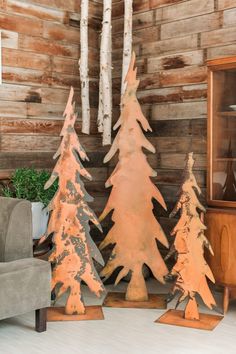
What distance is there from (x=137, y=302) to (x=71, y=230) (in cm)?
74

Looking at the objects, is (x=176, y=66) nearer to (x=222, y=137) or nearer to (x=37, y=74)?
(x=222, y=137)

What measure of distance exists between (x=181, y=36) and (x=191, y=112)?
24.5 inches

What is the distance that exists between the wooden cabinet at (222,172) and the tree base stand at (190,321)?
0.54ft

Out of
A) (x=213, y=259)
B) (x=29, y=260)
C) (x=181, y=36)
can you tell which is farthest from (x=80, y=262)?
(x=181, y=36)

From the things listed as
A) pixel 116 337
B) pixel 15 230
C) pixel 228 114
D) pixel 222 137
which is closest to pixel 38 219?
pixel 15 230

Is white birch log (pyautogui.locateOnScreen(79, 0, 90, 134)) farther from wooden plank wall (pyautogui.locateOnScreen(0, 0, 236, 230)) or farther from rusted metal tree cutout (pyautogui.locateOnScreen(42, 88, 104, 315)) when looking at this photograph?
rusted metal tree cutout (pyautogui.locateOnScreen(42, 88, 104, 315))

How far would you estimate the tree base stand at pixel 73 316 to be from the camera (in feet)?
10.7

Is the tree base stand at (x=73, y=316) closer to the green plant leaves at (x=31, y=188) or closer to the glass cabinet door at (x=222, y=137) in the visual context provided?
the green plant leaves at (x=31, y=188)

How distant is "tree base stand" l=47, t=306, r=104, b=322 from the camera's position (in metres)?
3.27

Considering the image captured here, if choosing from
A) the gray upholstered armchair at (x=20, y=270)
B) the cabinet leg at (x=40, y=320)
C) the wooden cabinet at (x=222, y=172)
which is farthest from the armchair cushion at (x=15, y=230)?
the wooden cabinet at (x=222, y=172)

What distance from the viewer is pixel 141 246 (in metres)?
3.62

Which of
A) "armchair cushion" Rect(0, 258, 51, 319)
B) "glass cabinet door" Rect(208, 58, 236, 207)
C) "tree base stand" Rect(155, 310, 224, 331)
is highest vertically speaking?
"glass cabinet door" Rect(208, 58, 236, 207)

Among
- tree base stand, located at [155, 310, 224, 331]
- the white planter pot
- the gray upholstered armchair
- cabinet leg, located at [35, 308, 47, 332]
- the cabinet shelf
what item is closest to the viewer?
the gray upholstered armchair

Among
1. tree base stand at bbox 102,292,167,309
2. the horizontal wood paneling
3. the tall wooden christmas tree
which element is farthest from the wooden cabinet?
the horizontal wood paneling
